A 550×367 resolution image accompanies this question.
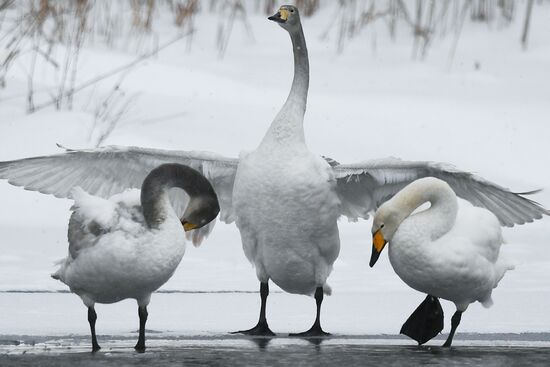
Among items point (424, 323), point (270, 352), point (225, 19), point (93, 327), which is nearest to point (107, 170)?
point (93, 327)

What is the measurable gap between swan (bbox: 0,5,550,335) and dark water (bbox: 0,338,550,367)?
1.94ft

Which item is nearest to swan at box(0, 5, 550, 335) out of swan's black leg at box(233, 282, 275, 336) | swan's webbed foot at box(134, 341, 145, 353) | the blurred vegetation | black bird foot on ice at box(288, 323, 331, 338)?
swan's black leg at box(233, 282, 275, 336)

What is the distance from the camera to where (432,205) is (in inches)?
300

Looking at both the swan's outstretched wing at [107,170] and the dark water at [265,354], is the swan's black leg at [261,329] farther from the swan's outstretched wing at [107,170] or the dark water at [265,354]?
the swan's outstretched wing at [107,170]

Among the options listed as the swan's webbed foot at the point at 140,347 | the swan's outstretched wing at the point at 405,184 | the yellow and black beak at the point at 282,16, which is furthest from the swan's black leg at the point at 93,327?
the yellow and black beak at the point at 282,16

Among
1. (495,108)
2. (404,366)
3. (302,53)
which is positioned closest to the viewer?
(404,366)

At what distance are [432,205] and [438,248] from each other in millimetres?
270

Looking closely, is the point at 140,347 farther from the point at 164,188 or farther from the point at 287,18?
the point at 287,18

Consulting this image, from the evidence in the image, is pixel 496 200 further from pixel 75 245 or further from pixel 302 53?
pixel 75 245

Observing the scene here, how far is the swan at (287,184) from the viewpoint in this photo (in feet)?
26.4

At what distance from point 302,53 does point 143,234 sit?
7.15 ft

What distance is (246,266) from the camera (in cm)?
958

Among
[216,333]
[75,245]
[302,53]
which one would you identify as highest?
[302,53]

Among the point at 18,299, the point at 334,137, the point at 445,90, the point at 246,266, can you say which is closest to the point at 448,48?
the point at 445,90
